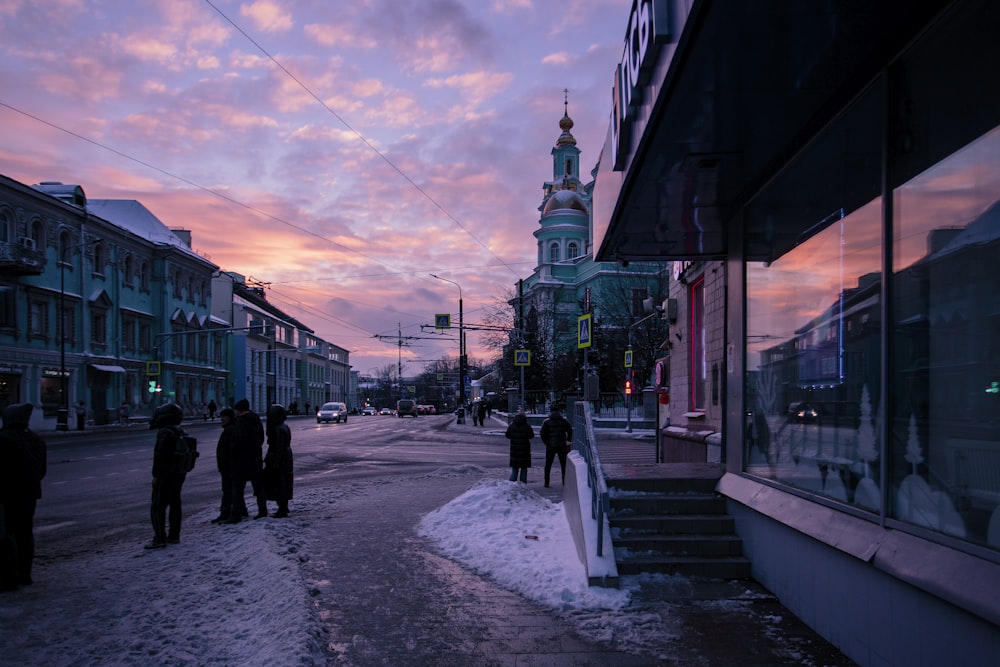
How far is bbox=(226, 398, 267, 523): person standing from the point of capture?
1040cm

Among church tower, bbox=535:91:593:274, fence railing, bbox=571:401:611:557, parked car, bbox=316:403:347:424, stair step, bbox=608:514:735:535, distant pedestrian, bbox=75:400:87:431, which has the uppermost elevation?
church tower, bbox=535:91:593:274

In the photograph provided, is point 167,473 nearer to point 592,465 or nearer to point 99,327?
point 592,465

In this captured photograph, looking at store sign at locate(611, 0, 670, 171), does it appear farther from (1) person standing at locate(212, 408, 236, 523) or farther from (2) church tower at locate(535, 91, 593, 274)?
(2) church tower at locate(535, 91, 593, 274)

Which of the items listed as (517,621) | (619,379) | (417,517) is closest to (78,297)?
(619,379)

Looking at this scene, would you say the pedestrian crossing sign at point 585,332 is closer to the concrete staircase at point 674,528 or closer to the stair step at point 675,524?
the concrete staircase at point 674,528

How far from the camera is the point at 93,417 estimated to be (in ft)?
140

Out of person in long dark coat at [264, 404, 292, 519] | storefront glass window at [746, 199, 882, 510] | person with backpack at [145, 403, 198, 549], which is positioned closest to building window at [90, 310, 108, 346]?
person in long dark coat at [264, 404, 292, 519]

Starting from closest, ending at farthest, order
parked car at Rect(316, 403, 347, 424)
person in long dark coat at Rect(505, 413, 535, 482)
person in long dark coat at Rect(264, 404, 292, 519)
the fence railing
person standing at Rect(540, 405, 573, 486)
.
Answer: the fence railing
person in long dark coat at Rect(264, 404, 292, 519)
person standing at Rect(540, 405, 573, 486)
person in long dark coat at Rect(505, 413, 535, 482)
parked car at Rect(316, 403, 347, 424)

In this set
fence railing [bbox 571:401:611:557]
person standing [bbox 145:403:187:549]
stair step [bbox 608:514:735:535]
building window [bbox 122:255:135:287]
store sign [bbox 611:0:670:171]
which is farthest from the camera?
building window [bbox 122:255:135:287]

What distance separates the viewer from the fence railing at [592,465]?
706 centimetres

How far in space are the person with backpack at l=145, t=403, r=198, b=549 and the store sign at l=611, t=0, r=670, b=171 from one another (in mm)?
5700

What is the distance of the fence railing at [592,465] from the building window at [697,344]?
8.63ft

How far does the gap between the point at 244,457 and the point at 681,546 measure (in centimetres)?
604

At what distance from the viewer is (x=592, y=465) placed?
8445mm
